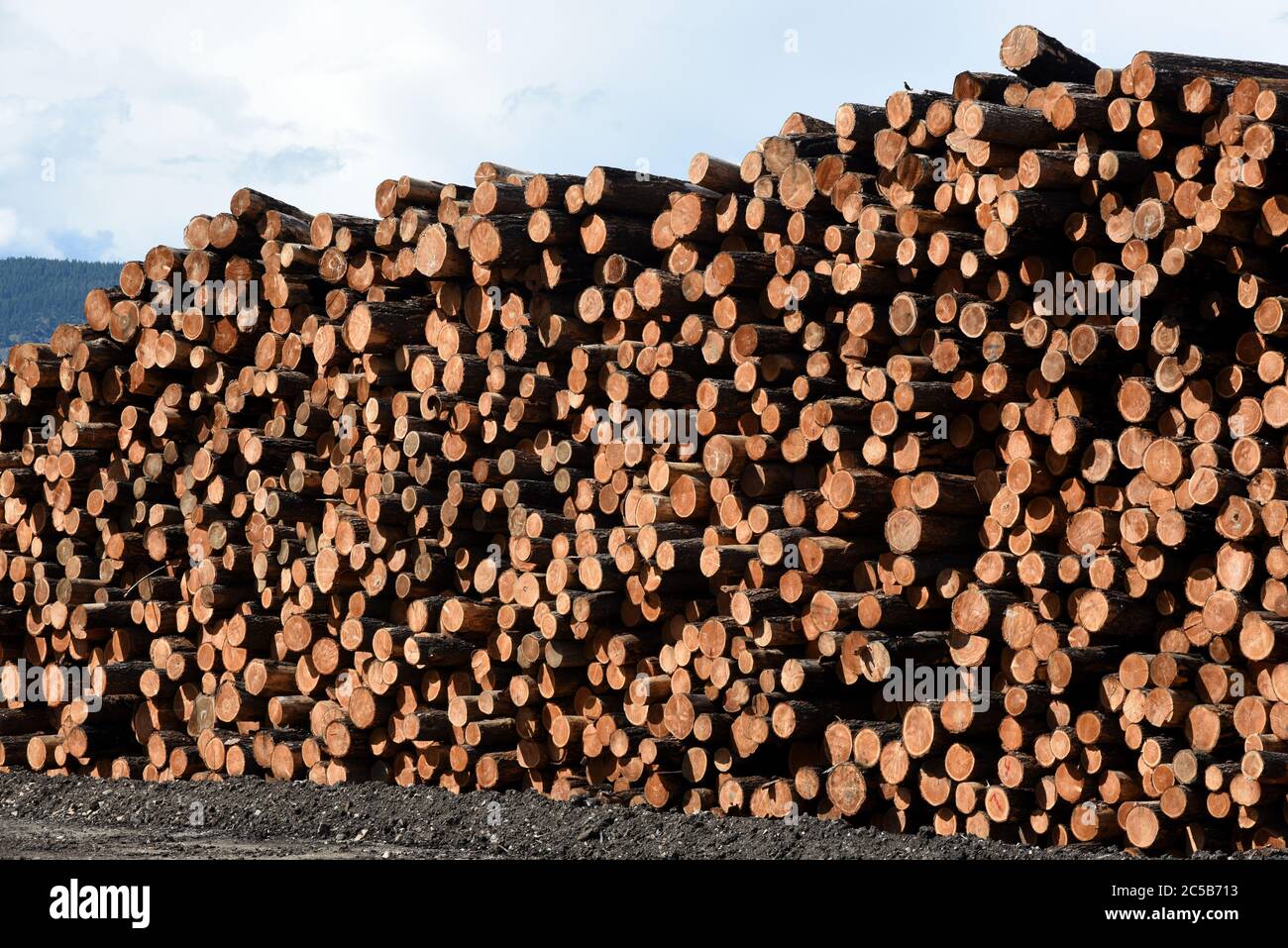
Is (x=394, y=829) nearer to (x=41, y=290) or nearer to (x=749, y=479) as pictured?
(x=749, y=479)

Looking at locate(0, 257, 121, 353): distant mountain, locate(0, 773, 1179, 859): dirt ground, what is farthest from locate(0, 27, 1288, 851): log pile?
locate(0, 257, 121, 353): distant mountain

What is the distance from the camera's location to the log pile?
645 centimetres

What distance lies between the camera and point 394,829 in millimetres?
7504

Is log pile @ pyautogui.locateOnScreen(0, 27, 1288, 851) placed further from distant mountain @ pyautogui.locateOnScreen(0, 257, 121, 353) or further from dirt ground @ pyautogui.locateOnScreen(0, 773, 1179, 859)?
distant mountain @ pyautogui.locateOnScreen(0, 257, 121, 353)

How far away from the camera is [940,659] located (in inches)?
278

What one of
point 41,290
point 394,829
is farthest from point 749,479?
point 41,290

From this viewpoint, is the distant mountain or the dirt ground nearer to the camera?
the dirt ground

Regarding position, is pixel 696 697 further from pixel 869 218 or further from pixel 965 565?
pixel 869 218

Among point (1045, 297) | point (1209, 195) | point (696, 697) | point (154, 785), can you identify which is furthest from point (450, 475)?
point (1209, 195)

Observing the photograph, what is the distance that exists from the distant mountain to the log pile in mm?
62025

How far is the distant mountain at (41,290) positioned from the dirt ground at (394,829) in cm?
6294

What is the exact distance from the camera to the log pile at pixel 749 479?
6445mm

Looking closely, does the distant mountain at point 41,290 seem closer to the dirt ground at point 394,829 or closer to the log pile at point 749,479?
the log pile at point 749,479

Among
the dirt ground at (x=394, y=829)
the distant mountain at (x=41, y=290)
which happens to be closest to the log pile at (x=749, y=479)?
the dirt ground at (x=394, y=829)
